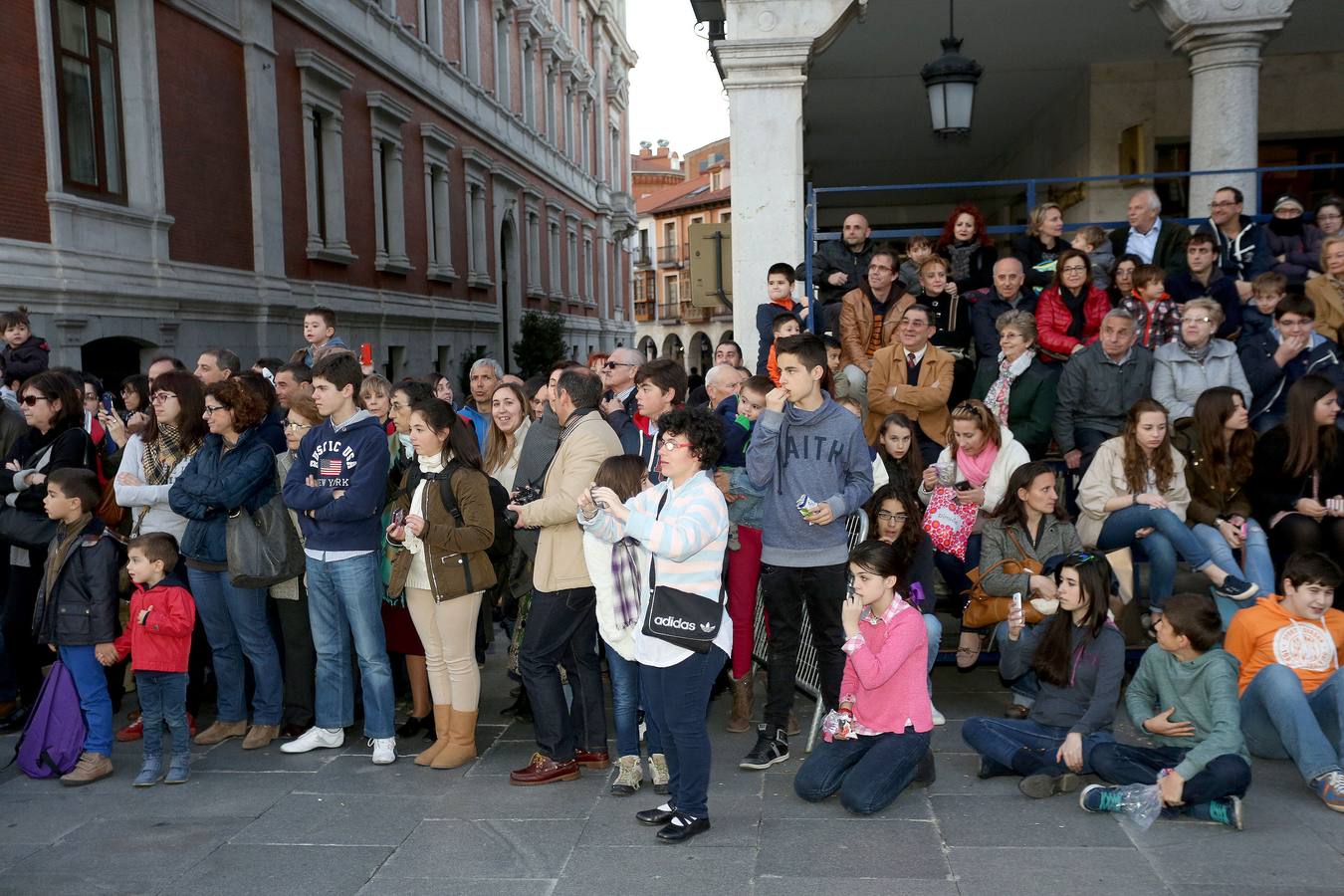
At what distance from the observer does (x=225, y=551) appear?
244 inches

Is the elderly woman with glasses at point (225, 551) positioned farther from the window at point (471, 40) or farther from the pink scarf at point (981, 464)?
the window at point (471, 40)

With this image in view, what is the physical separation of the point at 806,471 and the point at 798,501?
Answer: 16cm

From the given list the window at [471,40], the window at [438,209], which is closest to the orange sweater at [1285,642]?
the window at [438,209]

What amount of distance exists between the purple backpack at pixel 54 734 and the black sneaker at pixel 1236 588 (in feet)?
20.6

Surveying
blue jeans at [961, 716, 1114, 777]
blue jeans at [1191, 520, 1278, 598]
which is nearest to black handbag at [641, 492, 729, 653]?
blue jeans at [961, 716, 1114, 777]

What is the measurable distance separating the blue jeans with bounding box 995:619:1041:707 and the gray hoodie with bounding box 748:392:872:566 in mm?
1166

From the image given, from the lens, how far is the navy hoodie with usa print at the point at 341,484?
19.1ft

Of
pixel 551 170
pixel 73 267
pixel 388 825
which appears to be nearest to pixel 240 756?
pixel 388 825

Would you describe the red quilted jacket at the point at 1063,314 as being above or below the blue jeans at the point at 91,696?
above

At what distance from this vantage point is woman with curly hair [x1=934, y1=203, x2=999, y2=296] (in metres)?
9.32

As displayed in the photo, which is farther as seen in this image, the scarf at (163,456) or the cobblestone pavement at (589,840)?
the scarf at (163,456)

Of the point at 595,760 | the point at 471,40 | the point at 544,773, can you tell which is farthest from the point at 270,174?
the point at 544,773

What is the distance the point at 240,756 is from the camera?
6141mm

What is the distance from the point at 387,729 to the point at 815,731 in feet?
7.60
